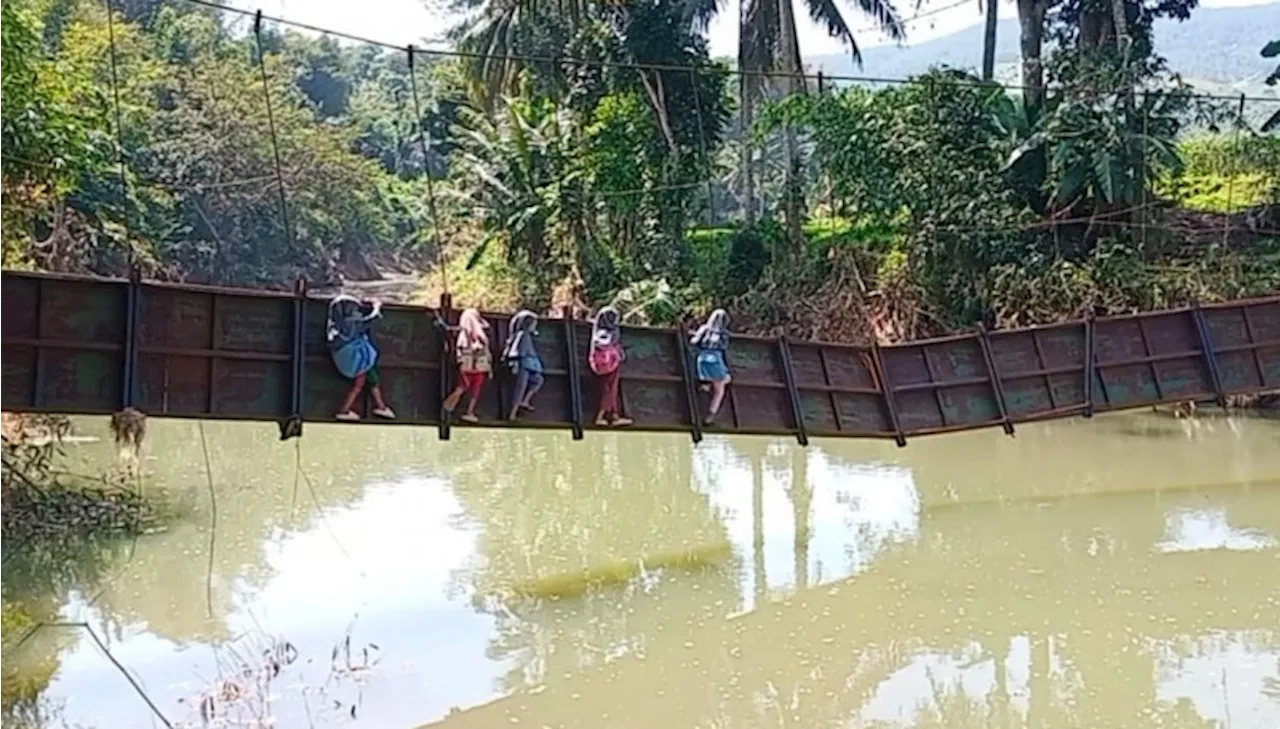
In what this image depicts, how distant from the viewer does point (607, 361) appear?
9781 mm

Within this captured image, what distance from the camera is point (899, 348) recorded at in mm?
11898

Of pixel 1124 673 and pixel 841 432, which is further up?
pixel 841 432

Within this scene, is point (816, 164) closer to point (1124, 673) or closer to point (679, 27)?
point (679, 27)

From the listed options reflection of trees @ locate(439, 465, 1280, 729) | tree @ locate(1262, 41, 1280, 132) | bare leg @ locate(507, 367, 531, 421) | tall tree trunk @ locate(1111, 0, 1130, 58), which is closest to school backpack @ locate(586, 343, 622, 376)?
bare leg @ locate(507, 367, 531, 421)

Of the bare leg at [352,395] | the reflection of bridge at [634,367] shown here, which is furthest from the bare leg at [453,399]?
the bare leg at [352,395]

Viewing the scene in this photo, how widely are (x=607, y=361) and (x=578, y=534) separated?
11.2 feet

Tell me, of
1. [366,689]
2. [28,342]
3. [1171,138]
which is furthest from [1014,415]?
[1171,138]

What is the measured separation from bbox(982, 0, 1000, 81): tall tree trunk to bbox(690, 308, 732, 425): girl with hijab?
16.9 m

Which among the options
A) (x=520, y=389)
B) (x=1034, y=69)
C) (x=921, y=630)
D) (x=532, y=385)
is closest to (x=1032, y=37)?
(x=1034, y=69)

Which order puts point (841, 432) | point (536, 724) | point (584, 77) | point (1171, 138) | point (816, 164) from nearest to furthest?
1. point (536, 724)
2. point (841, 432)
3. point (1171, 138)
4. point (816, 164)
5. point (584, 77)

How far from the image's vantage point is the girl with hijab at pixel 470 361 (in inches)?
355

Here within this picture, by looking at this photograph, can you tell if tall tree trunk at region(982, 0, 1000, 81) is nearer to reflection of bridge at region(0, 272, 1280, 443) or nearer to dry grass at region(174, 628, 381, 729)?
reflection of bridge at region(0, 272, 1280, 443)

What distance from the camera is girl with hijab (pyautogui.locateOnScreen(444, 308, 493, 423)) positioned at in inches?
355

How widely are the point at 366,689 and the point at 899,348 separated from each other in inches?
248
